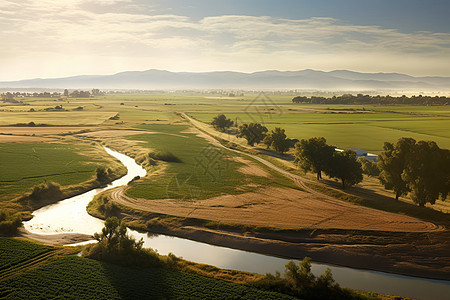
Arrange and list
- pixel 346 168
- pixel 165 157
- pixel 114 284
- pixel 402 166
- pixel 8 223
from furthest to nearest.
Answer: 1. pixel 165 157
2. pixel 346 168
3. pixel 402 166
4. pixel 8 223
5. pixel 114 284

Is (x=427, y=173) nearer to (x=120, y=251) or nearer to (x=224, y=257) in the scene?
(x=224, y=257)

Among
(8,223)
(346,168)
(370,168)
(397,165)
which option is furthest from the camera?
(370,168)

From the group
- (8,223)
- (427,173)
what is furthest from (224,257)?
(427,173)

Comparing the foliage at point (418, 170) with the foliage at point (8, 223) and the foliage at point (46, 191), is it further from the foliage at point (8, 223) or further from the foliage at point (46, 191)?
the foliage at point (46, 191)

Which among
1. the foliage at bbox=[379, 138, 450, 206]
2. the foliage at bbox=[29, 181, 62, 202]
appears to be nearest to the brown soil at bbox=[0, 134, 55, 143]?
the foliage at bbox=[29, 181, 62, 202]

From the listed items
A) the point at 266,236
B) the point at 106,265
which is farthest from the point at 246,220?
the point at 106,265

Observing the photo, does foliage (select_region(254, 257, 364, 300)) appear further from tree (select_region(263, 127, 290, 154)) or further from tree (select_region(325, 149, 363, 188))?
tree (select_region(263, 127, 290, 154))
